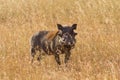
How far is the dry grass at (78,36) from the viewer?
562 cm

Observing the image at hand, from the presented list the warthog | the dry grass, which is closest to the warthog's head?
the warthog

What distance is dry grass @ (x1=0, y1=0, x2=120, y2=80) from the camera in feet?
18.4

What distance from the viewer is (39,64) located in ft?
21.0

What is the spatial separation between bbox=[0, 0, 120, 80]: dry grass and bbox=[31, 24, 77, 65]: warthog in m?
0.18

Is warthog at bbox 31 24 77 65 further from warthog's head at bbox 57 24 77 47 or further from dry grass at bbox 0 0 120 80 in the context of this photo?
dry grass at bbox 0 0 120 80

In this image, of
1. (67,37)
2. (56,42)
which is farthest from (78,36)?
(67,37)

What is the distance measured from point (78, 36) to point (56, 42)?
2.05 metres

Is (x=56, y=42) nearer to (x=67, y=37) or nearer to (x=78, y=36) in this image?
(x=67, y=37)

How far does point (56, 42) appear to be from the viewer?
6395mm

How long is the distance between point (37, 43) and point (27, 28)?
91.9 inches

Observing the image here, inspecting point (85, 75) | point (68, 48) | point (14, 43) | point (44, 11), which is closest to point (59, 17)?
point (44, 11)

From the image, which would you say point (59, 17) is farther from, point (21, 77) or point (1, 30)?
point (21, 77)

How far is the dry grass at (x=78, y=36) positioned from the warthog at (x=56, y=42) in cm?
18

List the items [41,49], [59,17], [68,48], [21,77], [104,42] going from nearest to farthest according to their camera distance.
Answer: [21,77] → [68,48] → [41,49] → [104,42] → [59,17]
